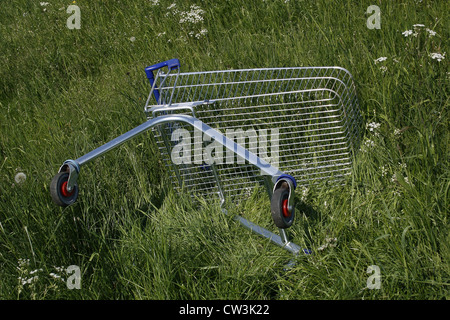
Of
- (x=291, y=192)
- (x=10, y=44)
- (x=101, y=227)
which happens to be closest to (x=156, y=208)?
(x=101, y=227)

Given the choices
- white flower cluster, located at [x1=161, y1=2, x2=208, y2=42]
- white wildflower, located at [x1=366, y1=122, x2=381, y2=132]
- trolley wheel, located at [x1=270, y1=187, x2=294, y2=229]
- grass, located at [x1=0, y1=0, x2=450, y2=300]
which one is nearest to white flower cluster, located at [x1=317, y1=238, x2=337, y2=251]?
grass, located at [x1=0, y1=0, x2=450, y2=300]

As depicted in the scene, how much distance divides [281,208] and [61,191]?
43.4 inches

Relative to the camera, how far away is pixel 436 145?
2.68m

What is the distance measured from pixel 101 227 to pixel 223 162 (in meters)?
A: 0.84

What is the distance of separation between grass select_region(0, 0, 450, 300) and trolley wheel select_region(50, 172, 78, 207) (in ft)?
0.68

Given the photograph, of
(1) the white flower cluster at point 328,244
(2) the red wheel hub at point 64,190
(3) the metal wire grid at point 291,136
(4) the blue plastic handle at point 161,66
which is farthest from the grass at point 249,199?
(4) the blue plastic handle at point 161,66

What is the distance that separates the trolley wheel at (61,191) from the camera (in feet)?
8.08

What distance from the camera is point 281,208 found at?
7.15ft

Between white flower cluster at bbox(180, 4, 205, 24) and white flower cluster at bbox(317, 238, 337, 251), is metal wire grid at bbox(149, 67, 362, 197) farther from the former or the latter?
white flower cluster at bbox(180, 4, 205, 24)

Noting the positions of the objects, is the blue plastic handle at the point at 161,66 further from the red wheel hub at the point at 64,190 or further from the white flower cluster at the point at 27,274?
the white flower cluster at the point at 27,274

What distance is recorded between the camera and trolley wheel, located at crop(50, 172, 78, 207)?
246 centimetres

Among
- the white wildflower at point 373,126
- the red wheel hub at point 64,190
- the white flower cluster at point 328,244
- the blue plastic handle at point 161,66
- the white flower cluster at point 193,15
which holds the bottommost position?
the white flower cluster at point 328,244

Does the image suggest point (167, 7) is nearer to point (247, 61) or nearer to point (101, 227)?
point (247, 61)

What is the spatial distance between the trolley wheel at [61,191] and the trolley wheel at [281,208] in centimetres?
104
